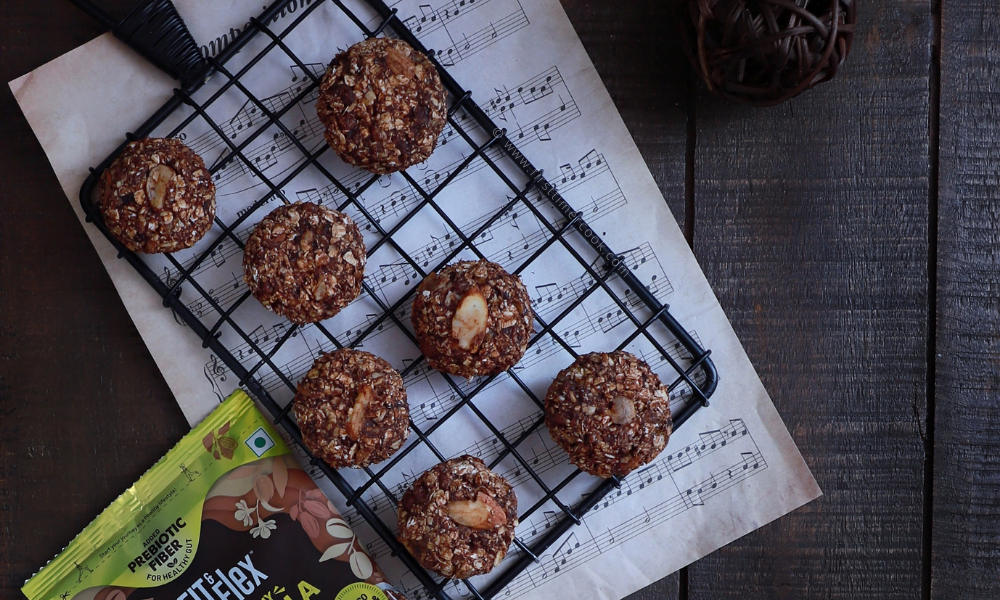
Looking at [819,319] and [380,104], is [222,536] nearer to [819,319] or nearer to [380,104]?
[380,104]

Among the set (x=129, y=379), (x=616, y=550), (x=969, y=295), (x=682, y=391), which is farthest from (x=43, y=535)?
(x=969, y=295)

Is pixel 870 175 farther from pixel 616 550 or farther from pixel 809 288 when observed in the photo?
pixel 616 550

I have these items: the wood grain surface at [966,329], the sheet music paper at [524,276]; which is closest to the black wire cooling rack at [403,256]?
the sheet music paper at [524,276]

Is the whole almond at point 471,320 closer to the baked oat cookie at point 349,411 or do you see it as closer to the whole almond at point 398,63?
the baked oat cookie at point 349,411

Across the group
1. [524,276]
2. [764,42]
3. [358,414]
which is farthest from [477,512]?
[764,42]

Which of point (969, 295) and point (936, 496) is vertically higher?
point (969, 295)

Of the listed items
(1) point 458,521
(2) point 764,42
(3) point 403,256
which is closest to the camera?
(2) point 764,42
